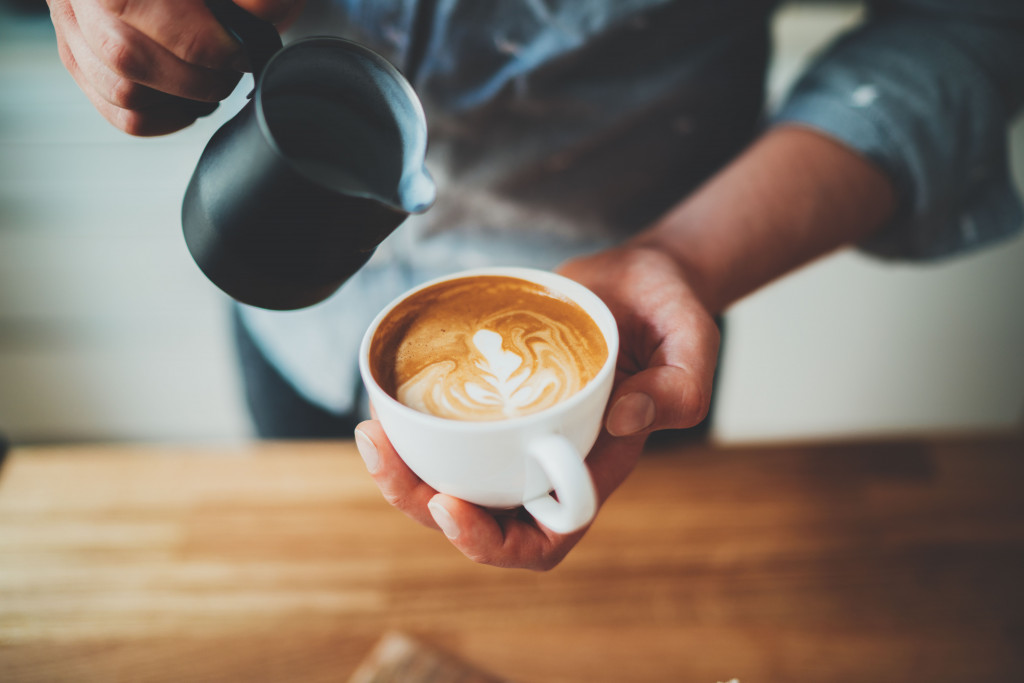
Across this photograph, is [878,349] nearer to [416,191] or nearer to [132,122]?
[416,191]

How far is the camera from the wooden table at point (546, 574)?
81 centimetres

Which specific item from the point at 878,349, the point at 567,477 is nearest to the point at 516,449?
the point at 567,477

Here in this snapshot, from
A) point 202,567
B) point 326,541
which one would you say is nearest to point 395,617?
point 326,541

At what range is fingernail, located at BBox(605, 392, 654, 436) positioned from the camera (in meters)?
0.64

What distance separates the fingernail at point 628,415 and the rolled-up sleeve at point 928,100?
61cm

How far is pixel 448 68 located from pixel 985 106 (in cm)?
78

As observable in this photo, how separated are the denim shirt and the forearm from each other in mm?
36

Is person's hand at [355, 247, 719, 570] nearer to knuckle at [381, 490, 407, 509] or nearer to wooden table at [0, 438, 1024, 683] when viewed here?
knuckle at [381, 490, 407, 509]

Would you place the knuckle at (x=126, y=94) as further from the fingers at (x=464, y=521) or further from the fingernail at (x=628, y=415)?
the fingernail at (x=628, y=415)

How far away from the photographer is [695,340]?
0.73 metres

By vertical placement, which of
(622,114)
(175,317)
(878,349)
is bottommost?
(175,317)

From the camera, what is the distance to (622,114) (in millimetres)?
991

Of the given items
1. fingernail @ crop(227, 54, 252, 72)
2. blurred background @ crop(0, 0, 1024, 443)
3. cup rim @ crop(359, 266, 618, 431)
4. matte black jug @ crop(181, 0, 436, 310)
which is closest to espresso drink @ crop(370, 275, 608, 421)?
cup rim @ crop(359, 266, 618, 431)

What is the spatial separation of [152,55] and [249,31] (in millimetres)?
86
